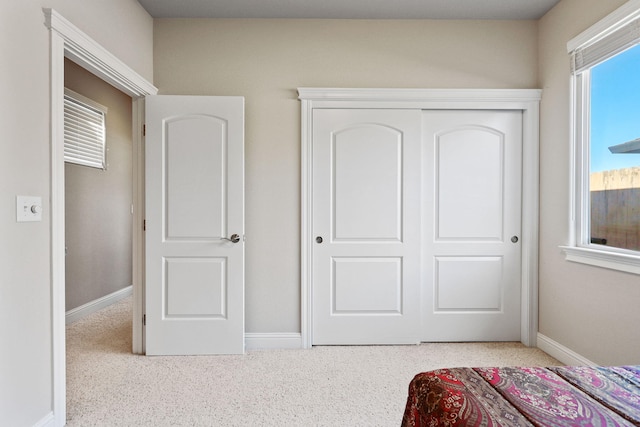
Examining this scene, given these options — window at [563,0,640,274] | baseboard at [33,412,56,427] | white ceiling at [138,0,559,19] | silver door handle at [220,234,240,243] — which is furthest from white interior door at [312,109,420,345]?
baseboard at [33,412,56,427]

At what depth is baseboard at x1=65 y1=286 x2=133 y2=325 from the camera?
3.98 metres

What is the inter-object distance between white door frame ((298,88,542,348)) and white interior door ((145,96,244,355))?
52 cm

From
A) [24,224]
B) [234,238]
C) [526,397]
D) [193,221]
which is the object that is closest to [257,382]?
[234,238]

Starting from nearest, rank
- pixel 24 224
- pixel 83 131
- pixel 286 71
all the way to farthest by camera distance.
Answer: pixel 24 224, pixel 286 71, pixel 83 131

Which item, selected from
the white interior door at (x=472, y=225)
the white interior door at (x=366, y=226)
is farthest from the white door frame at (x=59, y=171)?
the white interior door at (x=472, y=225)

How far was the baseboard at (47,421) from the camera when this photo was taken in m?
1.91

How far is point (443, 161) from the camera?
3.29 metres

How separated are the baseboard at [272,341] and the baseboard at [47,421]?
4.64 ft

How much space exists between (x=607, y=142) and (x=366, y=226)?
175cm

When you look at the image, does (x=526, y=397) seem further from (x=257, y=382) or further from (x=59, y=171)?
(x=59, y=171)

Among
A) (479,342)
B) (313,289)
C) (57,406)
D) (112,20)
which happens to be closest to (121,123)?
(112,20)

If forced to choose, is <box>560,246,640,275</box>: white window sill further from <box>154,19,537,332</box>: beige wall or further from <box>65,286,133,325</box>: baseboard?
<box>65,286,133,325</box>: baseboard

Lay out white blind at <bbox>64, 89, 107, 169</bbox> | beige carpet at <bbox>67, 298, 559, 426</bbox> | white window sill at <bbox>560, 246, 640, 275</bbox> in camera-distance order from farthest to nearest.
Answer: white blind at <bbox>64, 89, 107, 169</bbox> → white window sill at <bbox>560, 246, 640, 275</bbox> → beige carpet at <bbox>67, 298, 559, 426</bbox>

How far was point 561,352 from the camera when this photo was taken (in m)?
2.94
